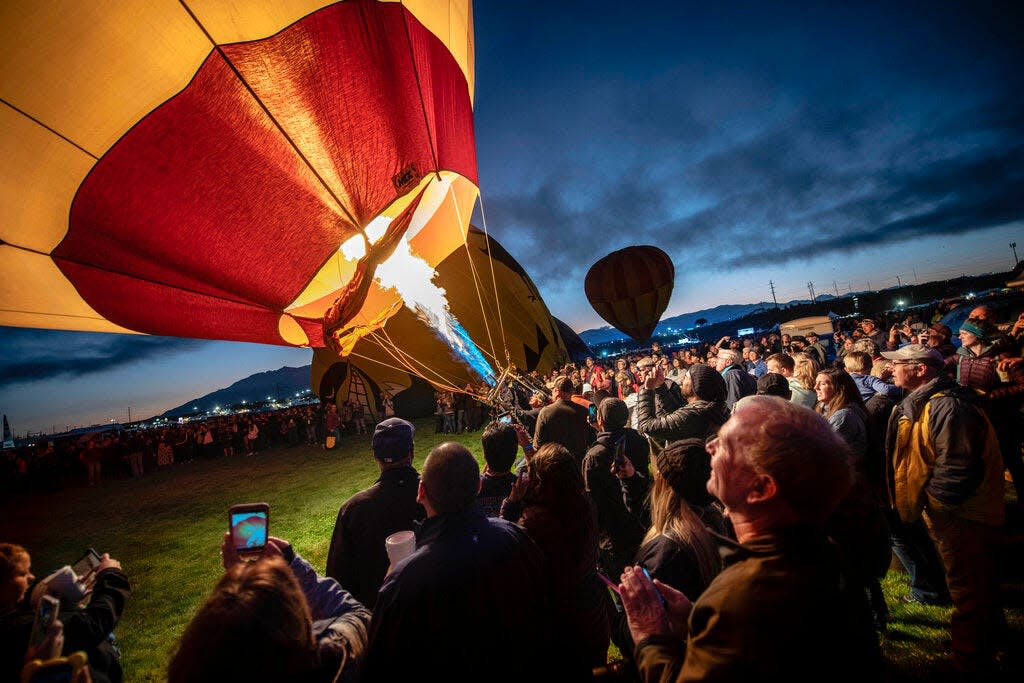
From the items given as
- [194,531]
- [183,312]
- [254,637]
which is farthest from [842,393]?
[194,531]

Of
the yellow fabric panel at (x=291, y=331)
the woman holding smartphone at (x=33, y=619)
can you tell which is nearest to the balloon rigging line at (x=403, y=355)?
the yellow fabric panel at (x=291, y=331)

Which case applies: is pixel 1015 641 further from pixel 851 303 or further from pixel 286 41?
pixel 851 303

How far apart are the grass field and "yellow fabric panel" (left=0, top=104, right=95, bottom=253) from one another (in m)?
3.54

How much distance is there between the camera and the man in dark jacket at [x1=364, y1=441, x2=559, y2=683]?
4.22 feet

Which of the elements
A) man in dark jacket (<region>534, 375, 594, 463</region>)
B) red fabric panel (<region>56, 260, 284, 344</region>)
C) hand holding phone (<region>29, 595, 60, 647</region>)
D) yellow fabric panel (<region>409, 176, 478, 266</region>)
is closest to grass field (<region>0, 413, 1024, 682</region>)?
hand holding phone (<region>29, 595, 60, 647</region>)

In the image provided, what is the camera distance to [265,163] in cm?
341

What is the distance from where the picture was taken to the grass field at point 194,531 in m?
2.77

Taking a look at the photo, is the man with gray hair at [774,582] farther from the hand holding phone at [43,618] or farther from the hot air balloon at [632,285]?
the hot air balloon at [632,285]

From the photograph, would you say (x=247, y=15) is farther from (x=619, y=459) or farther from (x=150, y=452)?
(x=150, y=452)

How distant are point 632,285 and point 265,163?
12.5 metres

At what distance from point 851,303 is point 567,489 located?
84816 mm

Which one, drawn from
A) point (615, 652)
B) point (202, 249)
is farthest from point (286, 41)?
point (615, 652)

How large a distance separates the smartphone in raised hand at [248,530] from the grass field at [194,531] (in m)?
0.71

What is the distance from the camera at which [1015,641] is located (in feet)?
7.95
